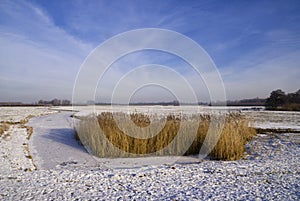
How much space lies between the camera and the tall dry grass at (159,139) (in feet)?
25.2

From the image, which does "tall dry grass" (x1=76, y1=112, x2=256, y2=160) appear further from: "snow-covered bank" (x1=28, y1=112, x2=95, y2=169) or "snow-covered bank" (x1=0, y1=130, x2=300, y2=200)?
"snow-covered bank" (x1=0, y1=130, x2=300, y2=200)

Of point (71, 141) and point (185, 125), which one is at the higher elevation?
point (185, 125)

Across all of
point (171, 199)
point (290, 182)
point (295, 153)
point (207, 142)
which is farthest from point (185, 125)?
point (171, 199)

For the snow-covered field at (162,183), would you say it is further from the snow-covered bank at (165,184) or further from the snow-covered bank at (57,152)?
the snow-covered bank at (57,152)

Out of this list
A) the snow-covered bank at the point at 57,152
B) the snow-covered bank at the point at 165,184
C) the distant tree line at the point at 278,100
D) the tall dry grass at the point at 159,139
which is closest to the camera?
the snow-covered bank at the point at 165,184

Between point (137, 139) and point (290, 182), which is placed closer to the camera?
point (290, 182)

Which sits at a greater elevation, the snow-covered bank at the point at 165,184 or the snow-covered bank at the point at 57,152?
the snow-covered bank at the point at 165,184

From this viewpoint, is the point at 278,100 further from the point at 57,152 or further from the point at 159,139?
the point at 57,152

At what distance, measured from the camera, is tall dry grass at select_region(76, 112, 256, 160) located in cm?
769

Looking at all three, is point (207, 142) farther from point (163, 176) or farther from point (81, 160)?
point (81, 160)

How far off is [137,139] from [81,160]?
214cm

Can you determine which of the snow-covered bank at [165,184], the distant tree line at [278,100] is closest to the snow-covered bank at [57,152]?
the snow-covered bank at [165,184]

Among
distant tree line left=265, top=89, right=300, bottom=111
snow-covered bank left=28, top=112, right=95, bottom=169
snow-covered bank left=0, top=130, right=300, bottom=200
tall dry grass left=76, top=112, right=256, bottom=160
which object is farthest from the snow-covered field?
distant tree line left=265, top=89, right=300, bottom=111

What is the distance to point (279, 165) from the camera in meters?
5.70
